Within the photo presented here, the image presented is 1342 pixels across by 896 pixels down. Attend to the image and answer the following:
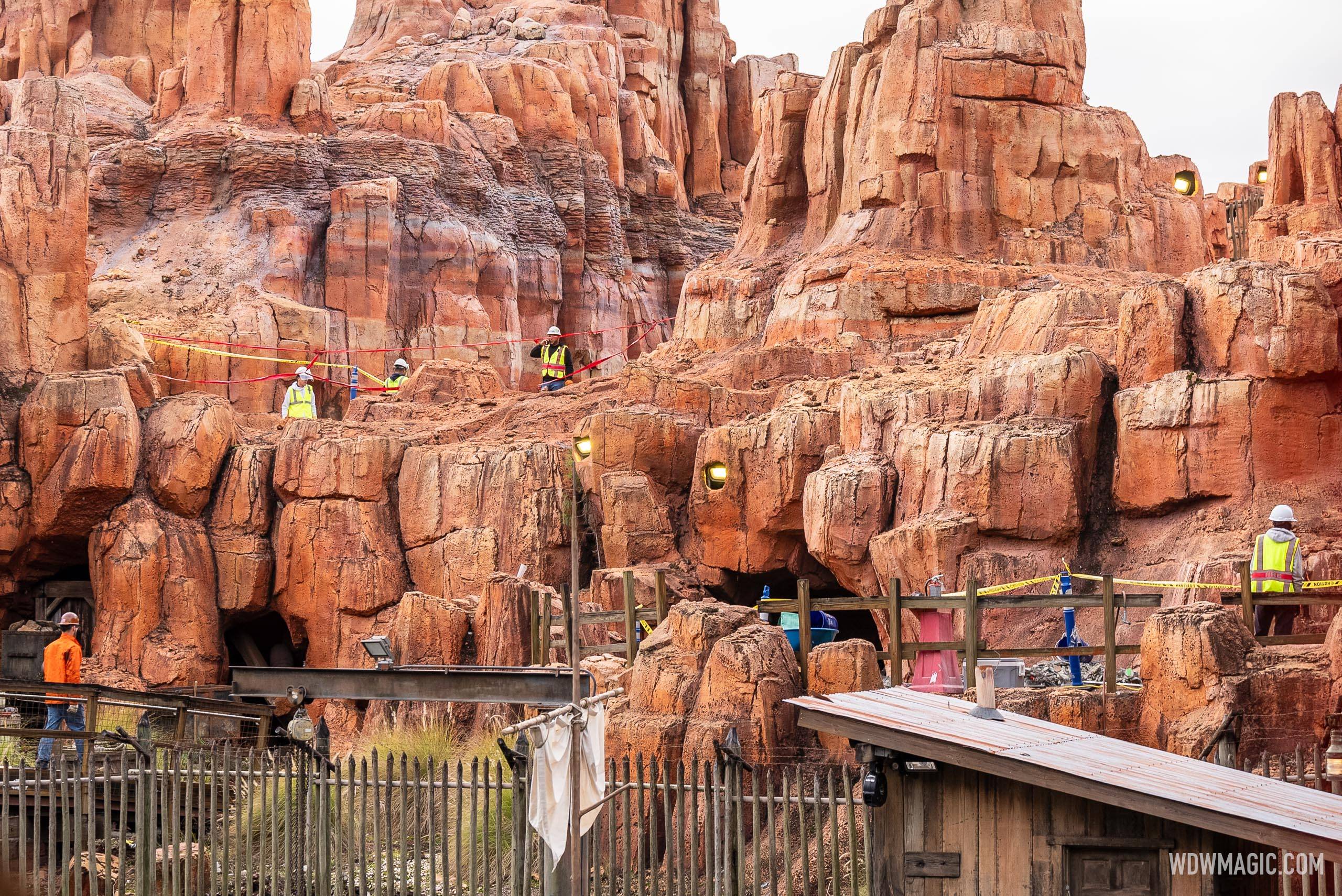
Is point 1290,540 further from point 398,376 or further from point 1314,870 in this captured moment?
point 398,376

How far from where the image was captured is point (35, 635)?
23.0 meters

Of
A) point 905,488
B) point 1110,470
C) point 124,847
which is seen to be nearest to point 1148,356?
point 1110,470

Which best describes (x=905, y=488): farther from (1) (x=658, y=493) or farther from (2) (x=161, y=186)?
(2) (x=161, y=186)

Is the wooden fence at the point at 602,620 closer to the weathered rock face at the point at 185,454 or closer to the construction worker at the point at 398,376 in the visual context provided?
the weathered rock face at the point at 185,454

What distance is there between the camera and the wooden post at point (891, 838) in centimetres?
1179

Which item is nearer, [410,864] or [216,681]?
[410,864]

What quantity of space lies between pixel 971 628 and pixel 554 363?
66.1ft

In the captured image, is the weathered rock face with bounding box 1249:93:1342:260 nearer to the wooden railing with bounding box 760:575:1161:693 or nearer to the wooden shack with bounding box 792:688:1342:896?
the wooden railing with bounding box 760:575:1161:693

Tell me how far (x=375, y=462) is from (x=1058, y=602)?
49.8 ft

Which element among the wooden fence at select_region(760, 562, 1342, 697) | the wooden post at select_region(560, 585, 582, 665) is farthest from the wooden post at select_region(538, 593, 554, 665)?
the wooden fence at select_region(760, 562, 1342, 697)

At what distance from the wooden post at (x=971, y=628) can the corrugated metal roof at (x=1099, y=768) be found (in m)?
4.61

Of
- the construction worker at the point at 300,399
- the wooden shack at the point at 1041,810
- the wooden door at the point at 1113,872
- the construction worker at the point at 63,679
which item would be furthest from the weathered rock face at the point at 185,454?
the wooden door at the point at 1113,872

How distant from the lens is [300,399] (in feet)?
112

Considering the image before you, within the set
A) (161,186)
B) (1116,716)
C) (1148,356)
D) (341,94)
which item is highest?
(341,94)
